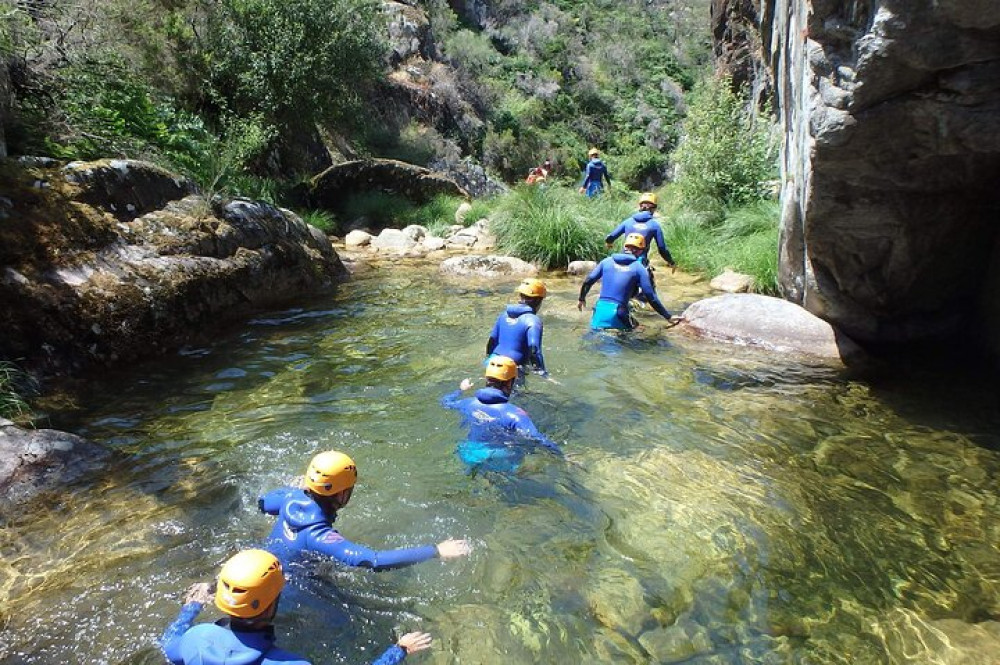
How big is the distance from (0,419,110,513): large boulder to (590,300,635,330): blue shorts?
5186 millimetres

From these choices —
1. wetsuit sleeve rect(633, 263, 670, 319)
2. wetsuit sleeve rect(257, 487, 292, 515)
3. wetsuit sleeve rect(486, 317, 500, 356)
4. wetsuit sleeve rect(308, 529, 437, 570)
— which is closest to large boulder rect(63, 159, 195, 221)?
wetsuit sleeve rect(486, 317, 500, 356)

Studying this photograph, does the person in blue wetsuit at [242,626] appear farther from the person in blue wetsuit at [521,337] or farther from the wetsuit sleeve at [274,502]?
the person in blue wetsuit at [521,337]

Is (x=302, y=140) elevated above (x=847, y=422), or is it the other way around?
(x=302, y=140)

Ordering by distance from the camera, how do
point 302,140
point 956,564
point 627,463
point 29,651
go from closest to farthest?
1. point 29,651
2. point 956,564
3. point 627,463
4. point 302,140

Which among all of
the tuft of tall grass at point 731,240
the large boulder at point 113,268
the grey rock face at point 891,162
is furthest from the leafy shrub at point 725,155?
the large boulder at point 113,268

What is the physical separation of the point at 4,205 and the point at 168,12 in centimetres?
986

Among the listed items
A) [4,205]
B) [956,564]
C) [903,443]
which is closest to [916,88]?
[903,443]

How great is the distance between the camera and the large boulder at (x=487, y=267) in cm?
1121

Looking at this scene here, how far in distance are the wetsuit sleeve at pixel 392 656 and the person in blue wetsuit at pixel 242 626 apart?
0.36 meters

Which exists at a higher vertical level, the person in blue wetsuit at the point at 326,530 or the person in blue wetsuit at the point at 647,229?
the person in blue wetsuit at the point at 647,229

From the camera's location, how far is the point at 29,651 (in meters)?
2.66

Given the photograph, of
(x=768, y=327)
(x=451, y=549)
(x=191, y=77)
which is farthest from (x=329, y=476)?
(x=191, y=77)

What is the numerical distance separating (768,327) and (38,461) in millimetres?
6697

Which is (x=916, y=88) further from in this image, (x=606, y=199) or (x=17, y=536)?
(x=606, y=199)
